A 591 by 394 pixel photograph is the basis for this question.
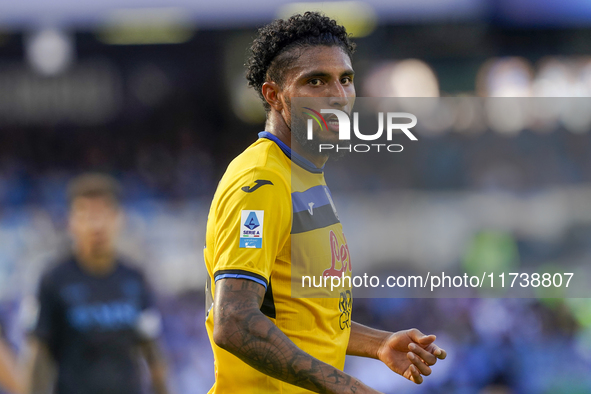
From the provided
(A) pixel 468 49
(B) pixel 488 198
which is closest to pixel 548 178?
(B) pixel 488 198

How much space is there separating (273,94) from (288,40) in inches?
8.7

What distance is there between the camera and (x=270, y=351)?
6.47 feet

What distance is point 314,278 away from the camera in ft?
7.57

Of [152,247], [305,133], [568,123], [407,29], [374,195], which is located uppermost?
[407,29]

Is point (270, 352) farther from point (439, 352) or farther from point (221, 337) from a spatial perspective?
point (439, 352)

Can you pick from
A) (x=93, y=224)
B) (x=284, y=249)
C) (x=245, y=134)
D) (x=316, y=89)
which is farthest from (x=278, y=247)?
(x=245, y=134)

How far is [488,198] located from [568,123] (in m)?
2.92

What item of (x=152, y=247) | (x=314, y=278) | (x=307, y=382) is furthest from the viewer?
(x=152, y=247)

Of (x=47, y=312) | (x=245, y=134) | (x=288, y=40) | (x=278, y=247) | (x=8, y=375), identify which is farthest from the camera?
(x=245, y=134)

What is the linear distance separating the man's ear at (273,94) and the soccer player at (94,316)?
2.55 meters

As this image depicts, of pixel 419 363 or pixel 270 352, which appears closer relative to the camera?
pixel 270 352

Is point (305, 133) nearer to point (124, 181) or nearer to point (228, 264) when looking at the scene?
point (228, 264)

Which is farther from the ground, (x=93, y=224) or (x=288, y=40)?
(x=288, y=40)

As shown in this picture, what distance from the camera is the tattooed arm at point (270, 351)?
6.45ft
